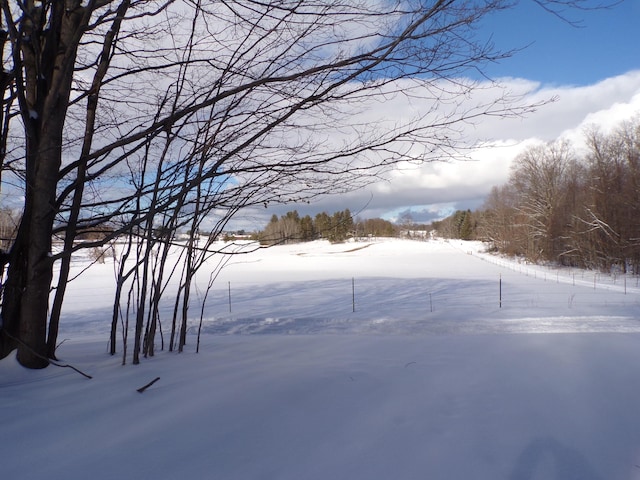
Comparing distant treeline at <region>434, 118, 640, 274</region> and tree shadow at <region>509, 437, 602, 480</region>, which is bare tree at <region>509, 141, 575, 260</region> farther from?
tree shadow at <region>509, 437, 602, 480</region>

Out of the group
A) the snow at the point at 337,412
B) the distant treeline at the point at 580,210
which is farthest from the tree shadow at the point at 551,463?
the distant treeline at the point at 580,210

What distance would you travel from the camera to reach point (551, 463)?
1942 millimetres

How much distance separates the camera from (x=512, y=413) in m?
2.42

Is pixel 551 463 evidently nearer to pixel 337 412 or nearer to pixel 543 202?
pixel 337 412

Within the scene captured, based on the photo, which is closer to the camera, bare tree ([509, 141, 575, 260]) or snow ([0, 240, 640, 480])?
snow ([0, 240, 640, 480])

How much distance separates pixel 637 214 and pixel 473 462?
33272 mm

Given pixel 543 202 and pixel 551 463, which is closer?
pixel 551 463

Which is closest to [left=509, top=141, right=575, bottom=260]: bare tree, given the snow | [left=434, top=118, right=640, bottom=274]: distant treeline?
[left=434, top=118, right=640, bottom=274]: distant treeline

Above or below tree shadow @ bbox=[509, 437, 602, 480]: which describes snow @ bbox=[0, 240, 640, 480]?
above

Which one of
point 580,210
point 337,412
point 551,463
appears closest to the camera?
point 551,463

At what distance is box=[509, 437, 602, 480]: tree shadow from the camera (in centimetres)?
185

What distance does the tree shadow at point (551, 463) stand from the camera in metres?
1.85

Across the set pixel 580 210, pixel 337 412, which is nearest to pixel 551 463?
pixel 337 412

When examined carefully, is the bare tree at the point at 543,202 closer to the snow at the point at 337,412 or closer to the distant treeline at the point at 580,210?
the distant treeline at the point at 580,210
